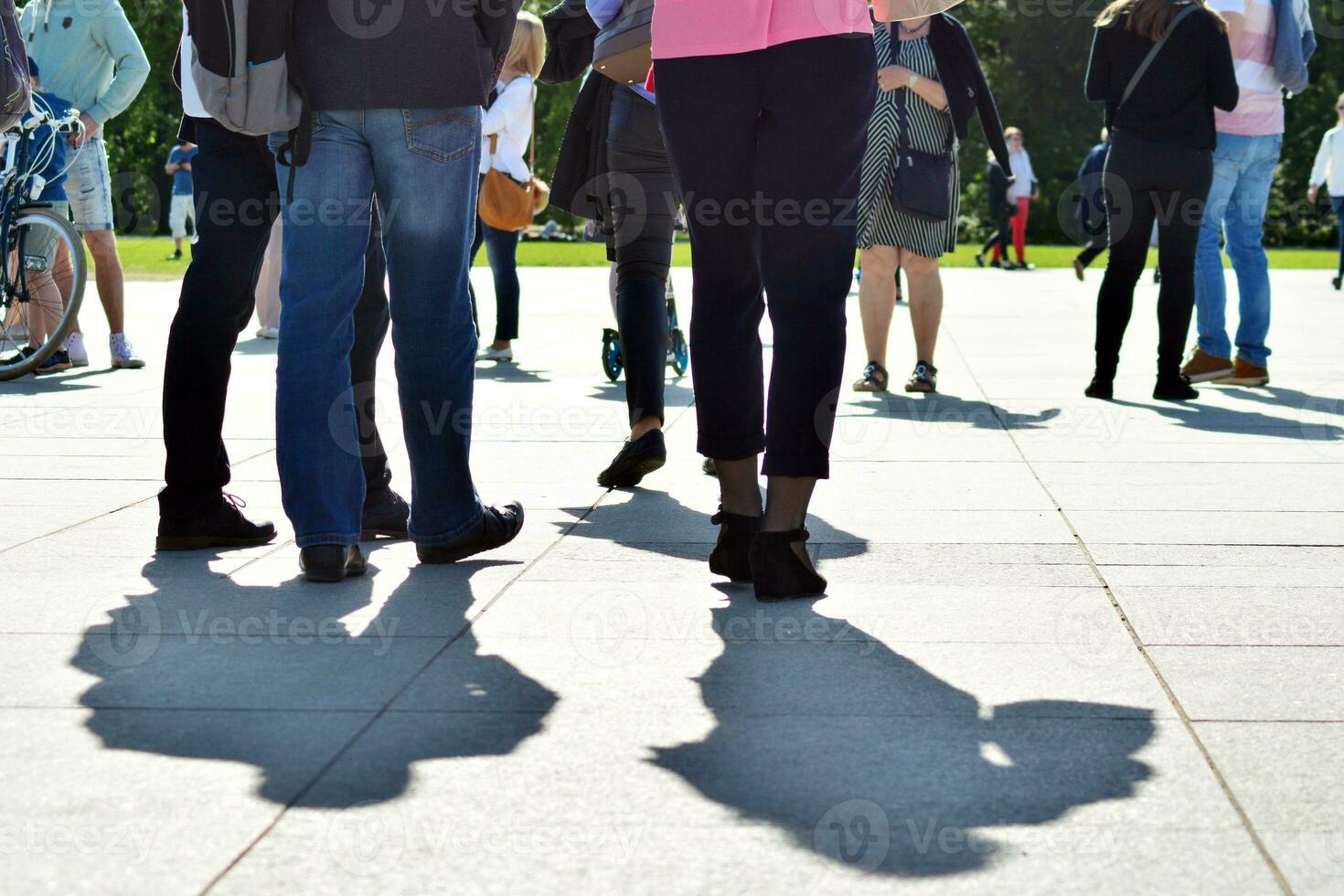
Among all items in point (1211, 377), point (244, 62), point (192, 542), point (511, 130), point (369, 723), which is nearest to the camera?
point (369, 723)

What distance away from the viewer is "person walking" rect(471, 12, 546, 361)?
939 centimetres

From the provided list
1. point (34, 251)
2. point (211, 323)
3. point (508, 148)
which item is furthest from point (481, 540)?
point (508, 148)

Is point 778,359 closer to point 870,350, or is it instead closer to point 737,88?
point 737,88

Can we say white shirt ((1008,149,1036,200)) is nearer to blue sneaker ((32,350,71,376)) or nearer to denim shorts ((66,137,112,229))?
denim shorts ((66,137,112,229))

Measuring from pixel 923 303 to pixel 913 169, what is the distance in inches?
25.4

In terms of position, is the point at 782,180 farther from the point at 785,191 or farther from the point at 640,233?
the point at 640,233

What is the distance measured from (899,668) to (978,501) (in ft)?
6.52

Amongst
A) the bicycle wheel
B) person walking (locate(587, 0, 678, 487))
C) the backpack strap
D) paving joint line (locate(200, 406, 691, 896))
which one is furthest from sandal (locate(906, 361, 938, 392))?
the bicycle wheel

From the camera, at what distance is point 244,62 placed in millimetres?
3980

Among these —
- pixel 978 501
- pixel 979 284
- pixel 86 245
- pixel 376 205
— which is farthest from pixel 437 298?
pixel 979 284

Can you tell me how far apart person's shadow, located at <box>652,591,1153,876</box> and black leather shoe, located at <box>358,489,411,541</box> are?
5.21 ft

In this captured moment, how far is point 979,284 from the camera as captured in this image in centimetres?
1911

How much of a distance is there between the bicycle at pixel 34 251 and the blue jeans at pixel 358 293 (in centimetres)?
483

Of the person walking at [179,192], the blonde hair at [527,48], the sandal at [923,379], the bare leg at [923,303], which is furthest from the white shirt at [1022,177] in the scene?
the sandal at [923,379]
